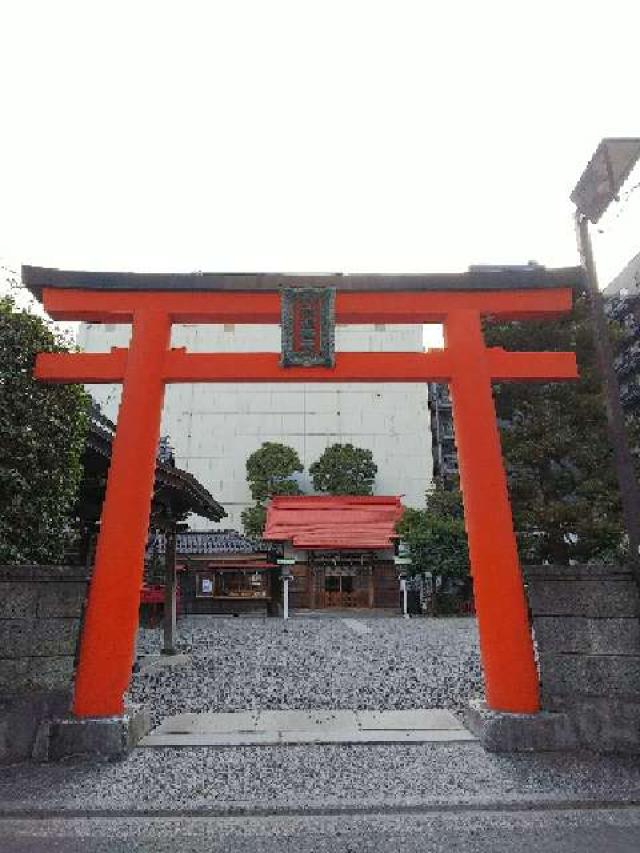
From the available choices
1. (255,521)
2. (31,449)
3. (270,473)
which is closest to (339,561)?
(255,521)

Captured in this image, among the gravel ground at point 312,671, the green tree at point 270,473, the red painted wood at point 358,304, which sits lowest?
the gravel ground at point 312,671

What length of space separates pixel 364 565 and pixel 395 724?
64.3ft

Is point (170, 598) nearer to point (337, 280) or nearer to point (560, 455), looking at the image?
point (337, 280)

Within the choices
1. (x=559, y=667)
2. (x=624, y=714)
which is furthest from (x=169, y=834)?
(x=624, y=714)

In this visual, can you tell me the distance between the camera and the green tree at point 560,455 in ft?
35.1

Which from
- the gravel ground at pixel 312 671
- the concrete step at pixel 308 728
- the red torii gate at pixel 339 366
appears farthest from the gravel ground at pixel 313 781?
A: the gravel ground at pixel 312 671

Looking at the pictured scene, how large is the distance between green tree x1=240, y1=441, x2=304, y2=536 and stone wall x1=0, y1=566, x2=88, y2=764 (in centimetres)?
2535

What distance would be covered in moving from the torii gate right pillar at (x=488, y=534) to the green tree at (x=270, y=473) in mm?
25147

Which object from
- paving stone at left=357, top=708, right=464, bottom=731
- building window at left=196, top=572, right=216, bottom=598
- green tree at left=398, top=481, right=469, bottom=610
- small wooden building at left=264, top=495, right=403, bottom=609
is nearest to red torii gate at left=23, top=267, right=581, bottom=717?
paving stone at left=357, top=708, right=464, bottom=731

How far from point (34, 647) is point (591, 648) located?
17.0ft

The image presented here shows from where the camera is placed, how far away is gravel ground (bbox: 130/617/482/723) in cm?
711

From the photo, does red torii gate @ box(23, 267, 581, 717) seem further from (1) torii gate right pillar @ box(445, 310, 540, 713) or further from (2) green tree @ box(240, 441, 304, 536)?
(2) green tree @ box(240, 441, 304, 536)

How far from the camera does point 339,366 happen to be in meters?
6.08

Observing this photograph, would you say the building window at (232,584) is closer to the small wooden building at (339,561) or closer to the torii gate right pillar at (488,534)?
the small wooden building at (339,561)
